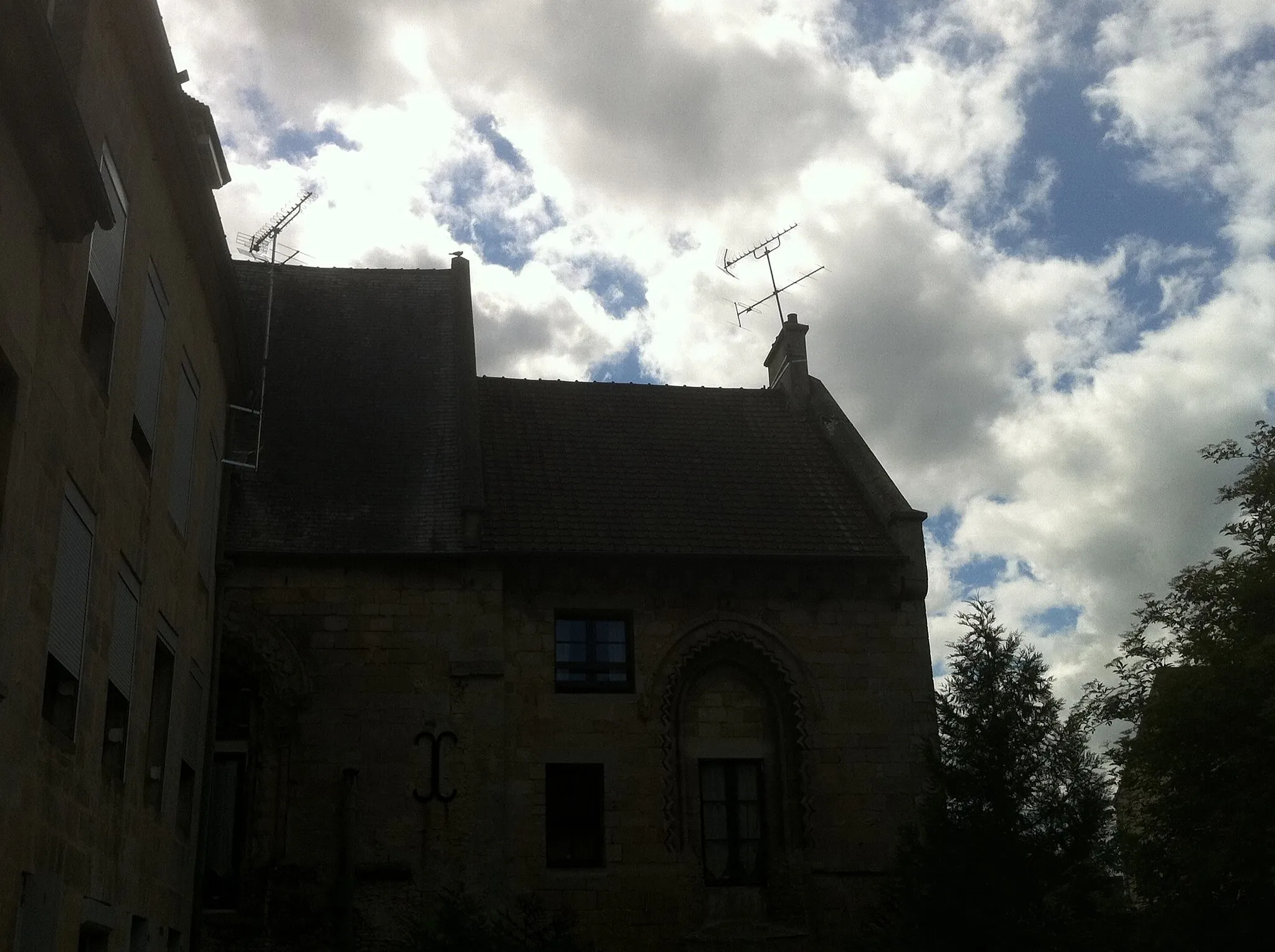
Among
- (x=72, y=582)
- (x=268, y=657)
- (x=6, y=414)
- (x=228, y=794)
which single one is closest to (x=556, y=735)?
(x=268, y=657)

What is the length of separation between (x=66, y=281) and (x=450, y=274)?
14.3 meters

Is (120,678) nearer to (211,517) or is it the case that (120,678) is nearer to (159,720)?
(159,720)

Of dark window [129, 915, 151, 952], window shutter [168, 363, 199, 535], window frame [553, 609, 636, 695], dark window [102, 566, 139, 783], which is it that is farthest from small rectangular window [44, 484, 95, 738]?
window frame [553, 609, 636, 695]

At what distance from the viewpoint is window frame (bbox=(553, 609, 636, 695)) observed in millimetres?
18422

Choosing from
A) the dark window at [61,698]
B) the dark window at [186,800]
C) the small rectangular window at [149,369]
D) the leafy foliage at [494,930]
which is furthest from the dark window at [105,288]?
the leafy foliage at [494,930]

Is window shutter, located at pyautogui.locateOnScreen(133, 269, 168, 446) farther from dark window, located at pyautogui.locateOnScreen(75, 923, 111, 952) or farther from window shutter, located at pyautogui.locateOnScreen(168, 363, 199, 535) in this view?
dark window, located at pyautogui.locateOnScreen(75, 923, 111, 952)

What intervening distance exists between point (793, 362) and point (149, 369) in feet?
45.9

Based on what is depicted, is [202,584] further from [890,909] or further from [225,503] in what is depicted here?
[890,909]

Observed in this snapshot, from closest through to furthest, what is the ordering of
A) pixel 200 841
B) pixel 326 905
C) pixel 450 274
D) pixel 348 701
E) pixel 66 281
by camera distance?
1. pixel 66 281
2. pixel 200 841
3. pixel 326 905
4. pixel 348 701
5. pixel 450 274

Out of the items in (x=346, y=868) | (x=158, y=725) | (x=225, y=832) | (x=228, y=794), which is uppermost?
(x=158, y=725)

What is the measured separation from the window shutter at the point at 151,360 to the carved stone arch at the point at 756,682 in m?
8.26

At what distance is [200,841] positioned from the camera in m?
15.3

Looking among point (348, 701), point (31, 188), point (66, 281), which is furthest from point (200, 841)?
point (31, 188)

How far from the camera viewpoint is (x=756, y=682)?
1909cm
